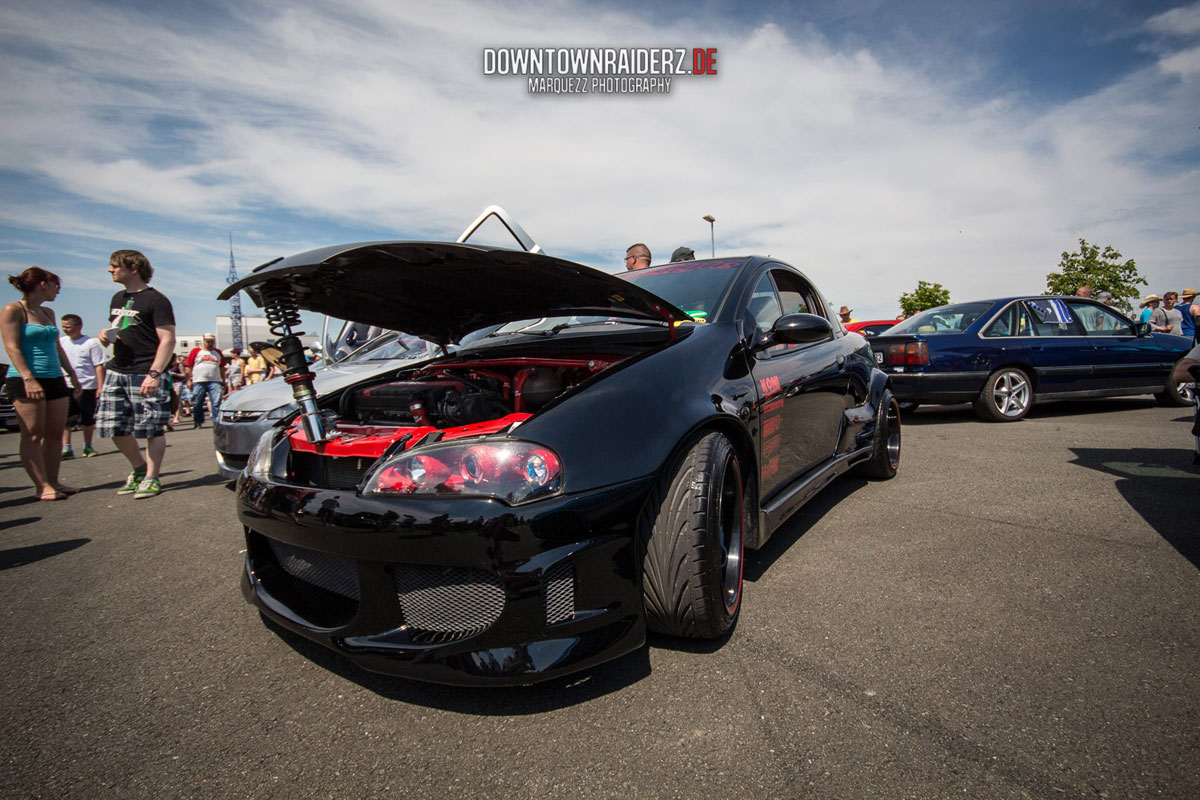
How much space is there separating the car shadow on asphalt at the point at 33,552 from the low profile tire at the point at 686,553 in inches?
131

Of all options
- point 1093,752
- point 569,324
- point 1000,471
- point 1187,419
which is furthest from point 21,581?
point 1187,419

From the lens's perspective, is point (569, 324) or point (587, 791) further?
point (569, 324)

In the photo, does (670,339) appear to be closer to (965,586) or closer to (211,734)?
(965,586)

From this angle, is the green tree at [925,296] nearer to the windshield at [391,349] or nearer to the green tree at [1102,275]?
the green tree at [1102,275]

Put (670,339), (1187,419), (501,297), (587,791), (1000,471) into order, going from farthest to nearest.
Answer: (1187,419)
(1000,471)
(501,297)
(670,339)
(587,791)

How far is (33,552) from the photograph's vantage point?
3258 mm

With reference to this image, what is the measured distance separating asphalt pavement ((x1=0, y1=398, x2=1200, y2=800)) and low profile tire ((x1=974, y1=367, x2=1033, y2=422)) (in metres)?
3.61

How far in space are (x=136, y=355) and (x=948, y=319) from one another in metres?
7.67

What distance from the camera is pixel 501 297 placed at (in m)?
2.52

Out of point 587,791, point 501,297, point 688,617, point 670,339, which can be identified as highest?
point 501,297

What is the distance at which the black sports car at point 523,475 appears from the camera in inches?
60.1

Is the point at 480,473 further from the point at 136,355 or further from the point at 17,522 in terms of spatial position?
the point at 17,522

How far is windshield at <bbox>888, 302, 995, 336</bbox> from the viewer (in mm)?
6574

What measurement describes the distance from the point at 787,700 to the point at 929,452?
12.9 feet
